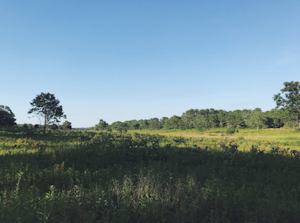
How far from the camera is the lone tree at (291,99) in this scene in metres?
48.5

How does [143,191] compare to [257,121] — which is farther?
[257,121]

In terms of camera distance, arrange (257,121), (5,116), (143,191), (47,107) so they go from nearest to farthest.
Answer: (143,191) < (47,107) < (5,116) < (257,121)

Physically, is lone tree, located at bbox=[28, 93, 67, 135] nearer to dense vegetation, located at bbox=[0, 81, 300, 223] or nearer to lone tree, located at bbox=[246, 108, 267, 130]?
dense vegetation, located at bbox=[0, 81, 300, 223]

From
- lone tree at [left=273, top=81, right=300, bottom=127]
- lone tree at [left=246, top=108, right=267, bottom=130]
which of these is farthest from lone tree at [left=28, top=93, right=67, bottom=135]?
lone tree at [left=246, top=108, right=267, bottom=130]

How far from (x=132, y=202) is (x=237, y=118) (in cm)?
9978

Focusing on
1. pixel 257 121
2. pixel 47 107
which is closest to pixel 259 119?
pixel 257 121

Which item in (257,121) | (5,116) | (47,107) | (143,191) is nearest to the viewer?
(143,191)

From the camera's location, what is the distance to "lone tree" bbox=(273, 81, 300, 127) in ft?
159

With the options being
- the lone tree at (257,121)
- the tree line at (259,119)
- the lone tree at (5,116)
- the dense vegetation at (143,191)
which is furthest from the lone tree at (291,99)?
the lone tree at (5,116)

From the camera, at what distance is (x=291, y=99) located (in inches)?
1928

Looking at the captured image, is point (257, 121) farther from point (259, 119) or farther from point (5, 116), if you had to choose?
point (5, 116)

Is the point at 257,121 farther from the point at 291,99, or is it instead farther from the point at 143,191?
the point at 143,191

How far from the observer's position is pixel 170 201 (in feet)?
16.4

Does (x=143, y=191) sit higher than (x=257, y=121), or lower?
lower
